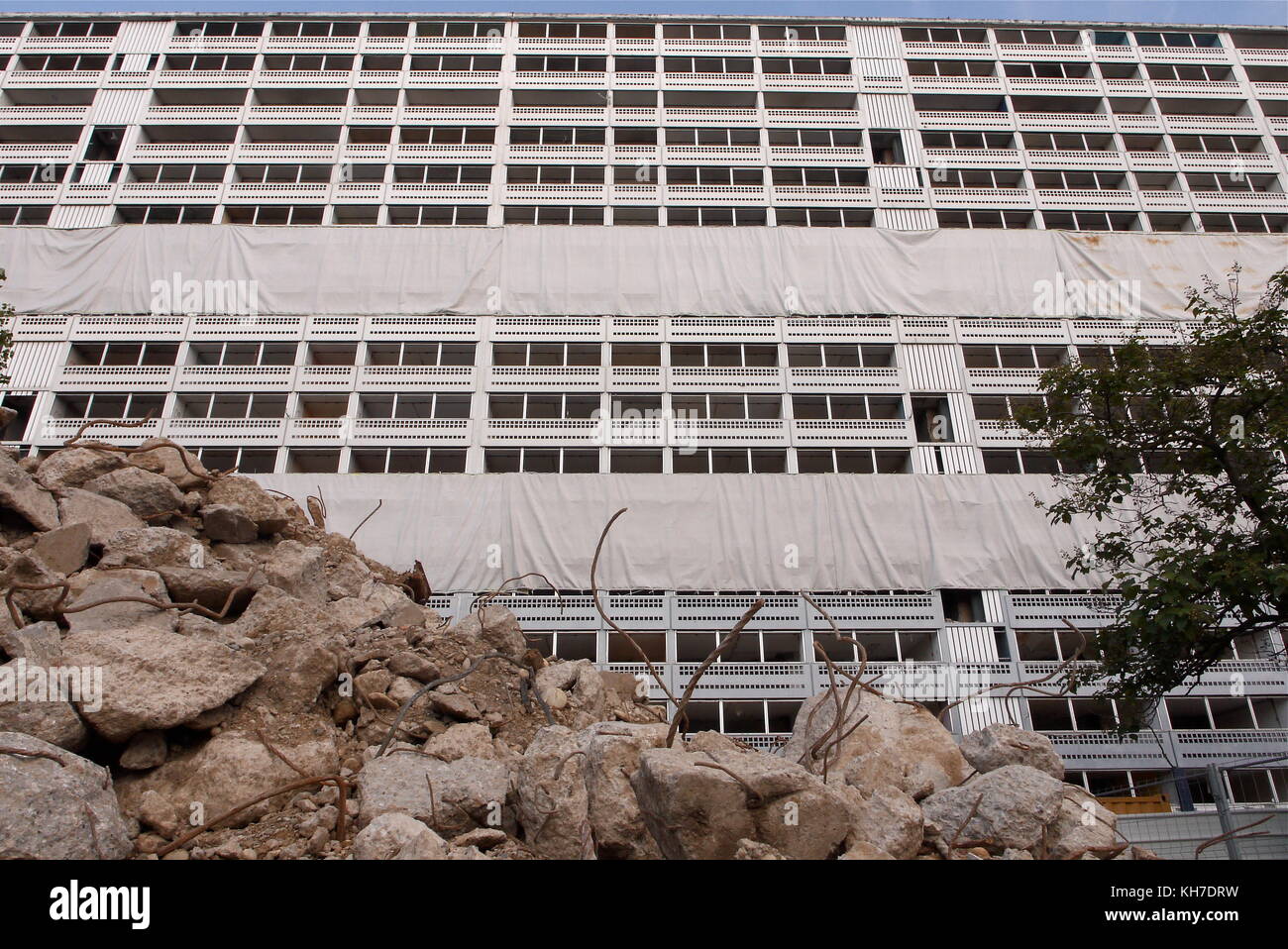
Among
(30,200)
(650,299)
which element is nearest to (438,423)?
(650,299)

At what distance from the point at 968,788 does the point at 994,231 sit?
35.1 meters

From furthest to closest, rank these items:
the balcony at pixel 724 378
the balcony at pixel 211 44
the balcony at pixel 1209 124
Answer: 1. the balcony at pixel 211 44
2. the balcony at pixel 1209 124
3. the balcony at pixel 724 378

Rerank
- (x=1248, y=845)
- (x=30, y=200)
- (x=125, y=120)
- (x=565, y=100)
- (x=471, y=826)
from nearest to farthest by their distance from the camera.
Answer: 1. (x=471, y=826)
2. (x=1248, y=845)
3. (x=30, y=200)
4. (x=125, y=120)
5. (x=565, y=100)

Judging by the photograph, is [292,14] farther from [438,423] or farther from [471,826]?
[471,826]

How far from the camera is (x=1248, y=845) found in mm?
8625

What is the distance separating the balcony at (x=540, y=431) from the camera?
32.3 m

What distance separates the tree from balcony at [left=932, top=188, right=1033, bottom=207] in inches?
1082

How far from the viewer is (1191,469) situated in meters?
14.0

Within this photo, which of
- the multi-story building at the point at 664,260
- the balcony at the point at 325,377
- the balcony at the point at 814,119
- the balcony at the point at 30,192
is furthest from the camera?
the balcony at the point at 814,119

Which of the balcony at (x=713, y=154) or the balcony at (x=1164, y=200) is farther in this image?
the balcony at (x=713, y=154)

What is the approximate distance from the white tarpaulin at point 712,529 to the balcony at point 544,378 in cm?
462

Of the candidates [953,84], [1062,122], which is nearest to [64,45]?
[953,84]

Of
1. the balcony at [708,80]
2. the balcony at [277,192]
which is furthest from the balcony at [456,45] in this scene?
the balcony at [277,192]

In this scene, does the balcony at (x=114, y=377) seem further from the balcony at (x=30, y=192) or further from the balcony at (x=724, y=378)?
the balcony at (x=724, y=378)
